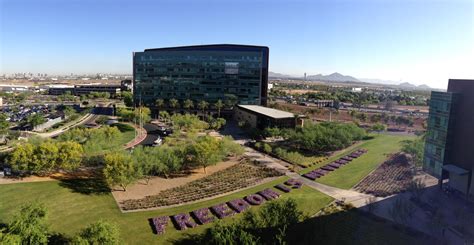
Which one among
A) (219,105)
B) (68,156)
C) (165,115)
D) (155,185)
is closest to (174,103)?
(165,115)

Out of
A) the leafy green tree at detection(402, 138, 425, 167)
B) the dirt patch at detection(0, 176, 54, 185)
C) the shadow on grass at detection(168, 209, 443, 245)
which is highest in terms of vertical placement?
the leafy green tree at detection(402, 138, 425, 167)

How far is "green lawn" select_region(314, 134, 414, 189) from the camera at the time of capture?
147 feet

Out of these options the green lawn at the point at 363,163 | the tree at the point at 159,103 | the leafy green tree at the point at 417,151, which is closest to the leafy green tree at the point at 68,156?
the green lawn at the point at 363,163

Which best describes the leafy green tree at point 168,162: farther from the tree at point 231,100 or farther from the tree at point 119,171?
the tree at point 231,100

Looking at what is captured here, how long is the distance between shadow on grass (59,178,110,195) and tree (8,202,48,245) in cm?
1296

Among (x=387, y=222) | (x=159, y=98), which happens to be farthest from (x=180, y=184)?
(x=159, y=98)

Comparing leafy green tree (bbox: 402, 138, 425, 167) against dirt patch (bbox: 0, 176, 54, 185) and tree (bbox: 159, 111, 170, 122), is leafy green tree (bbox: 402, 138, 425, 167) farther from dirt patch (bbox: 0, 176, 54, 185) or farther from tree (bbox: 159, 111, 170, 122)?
tree (bbox: 159, 111, 170, 122)

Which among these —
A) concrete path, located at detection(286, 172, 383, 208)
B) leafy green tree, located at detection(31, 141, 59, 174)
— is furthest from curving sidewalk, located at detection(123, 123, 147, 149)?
concrete path, located at detection(286, 172, 383, 208)

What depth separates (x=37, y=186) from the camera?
1551 inches

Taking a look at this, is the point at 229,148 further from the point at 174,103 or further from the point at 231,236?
the point at 174,103

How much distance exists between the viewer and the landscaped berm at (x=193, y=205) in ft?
94.0

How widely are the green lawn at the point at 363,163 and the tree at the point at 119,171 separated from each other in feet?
88.1

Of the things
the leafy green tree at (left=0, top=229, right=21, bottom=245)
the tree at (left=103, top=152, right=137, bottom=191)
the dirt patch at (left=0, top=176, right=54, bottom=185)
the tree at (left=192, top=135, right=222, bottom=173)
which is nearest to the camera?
the leafy green tree at (left=0, top=229, right=21, bottom=245)

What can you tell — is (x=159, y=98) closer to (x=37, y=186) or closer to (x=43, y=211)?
(x=37, y=186)
